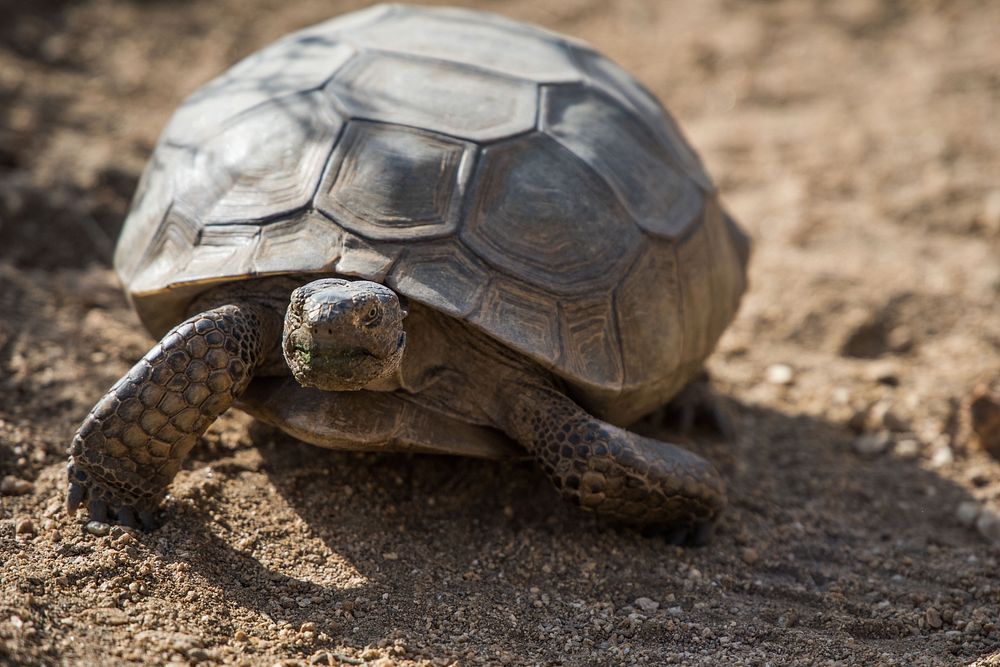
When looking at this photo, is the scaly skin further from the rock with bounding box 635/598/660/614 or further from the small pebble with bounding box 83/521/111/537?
the small pebble with bounding box 83/521/111/537

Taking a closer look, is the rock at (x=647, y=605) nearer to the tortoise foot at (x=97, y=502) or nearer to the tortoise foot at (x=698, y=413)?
the tortoise foot at (x=698, y=413)

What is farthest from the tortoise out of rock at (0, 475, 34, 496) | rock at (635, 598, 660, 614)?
rock at (635, 598, 660, 614)

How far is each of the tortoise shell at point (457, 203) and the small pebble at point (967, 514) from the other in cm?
122

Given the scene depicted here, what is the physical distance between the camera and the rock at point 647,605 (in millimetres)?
3395

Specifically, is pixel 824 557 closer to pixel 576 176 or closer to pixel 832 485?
pixel 832 485

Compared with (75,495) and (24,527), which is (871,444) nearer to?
(75,495)

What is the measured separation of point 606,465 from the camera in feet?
11.9

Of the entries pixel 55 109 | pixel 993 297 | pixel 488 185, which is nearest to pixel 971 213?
pixel 993 297

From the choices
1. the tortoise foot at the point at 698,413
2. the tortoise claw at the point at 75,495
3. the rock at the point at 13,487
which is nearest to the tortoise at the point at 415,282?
the tortoise claw at the point at 75,495

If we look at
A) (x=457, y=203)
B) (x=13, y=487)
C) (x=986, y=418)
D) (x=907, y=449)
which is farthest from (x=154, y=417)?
(x=986, y=418)

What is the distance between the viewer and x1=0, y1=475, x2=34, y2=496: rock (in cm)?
354

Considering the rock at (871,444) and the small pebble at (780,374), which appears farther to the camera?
the small pebble at (780,374)

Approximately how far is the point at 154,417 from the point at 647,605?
1.73 meters

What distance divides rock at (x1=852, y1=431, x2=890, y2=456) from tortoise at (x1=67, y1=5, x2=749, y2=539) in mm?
1119
